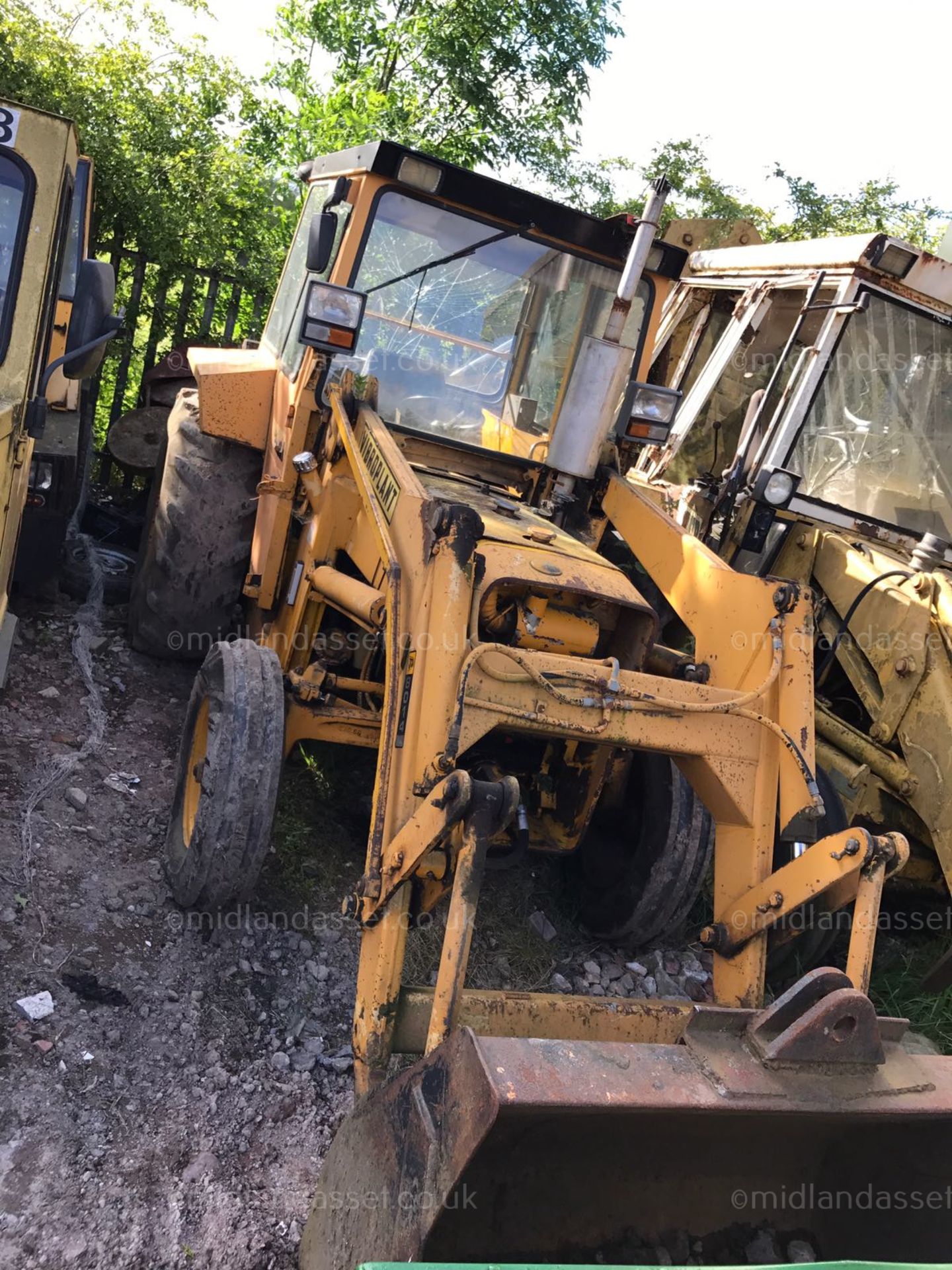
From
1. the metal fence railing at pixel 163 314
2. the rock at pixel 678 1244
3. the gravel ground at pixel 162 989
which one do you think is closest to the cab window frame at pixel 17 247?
the gravel ground at pixel 162 989

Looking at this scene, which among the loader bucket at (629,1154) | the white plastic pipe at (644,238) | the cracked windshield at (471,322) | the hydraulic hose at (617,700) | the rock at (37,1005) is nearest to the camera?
the loader bucket at (629,1154)

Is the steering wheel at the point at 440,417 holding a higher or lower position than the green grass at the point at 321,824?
higher

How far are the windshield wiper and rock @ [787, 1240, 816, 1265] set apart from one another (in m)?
3.49

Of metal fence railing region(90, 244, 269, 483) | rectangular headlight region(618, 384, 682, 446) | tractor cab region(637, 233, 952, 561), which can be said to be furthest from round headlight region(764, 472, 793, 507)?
metal fence railing region(90, 244, 269, 483)

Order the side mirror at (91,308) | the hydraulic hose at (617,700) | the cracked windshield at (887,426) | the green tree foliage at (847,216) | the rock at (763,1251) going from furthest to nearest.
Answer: the green tree foliage at (847,216) < the cracked windshield at (887,426) < the side mirror at (91,308) < the hydraulic hose at (617,700) < the rock at (763,1251)

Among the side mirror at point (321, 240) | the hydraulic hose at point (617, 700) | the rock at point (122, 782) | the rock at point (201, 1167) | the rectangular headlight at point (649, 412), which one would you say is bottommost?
Answer: the rock at point (201, 1167)

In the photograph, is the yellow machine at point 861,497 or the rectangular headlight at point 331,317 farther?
the yellow machine at point 861,497

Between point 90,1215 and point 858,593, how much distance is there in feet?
12.7

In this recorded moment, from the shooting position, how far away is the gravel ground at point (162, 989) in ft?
8.03

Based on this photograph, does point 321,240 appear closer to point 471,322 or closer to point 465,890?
point 471,322

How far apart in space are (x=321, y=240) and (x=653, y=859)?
104 inches

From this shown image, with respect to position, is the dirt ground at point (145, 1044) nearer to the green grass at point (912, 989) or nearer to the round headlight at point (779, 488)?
the green grass at point (912, 989)

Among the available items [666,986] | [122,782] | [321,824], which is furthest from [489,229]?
[666,986]

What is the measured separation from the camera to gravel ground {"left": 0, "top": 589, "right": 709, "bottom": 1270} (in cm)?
245
